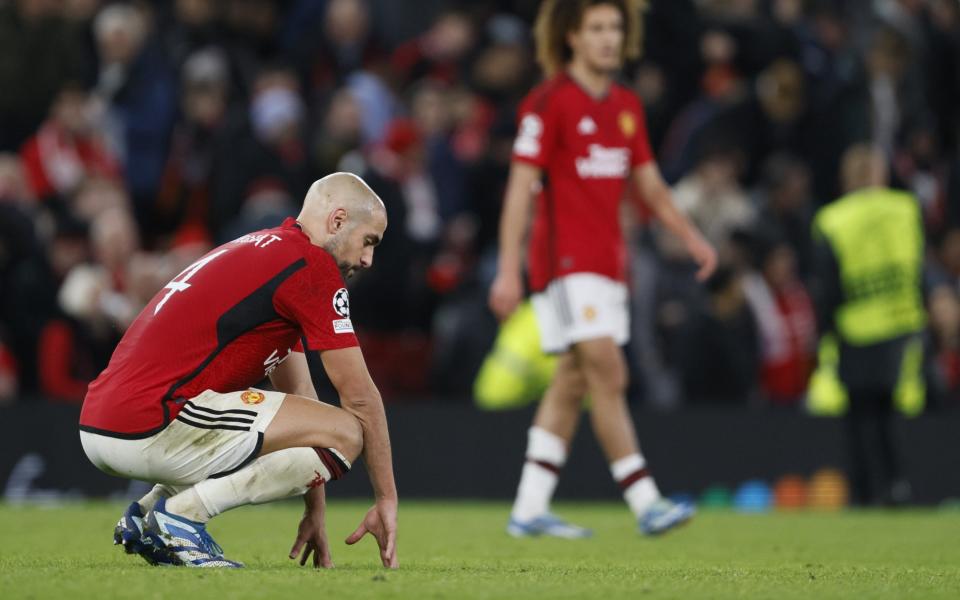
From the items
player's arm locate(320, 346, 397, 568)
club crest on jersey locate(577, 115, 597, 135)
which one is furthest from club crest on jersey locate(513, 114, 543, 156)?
player's arm locate(320, 346, 397, 568)

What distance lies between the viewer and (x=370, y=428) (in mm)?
5121

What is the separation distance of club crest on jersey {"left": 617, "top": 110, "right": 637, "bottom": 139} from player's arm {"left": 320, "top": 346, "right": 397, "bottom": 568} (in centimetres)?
321

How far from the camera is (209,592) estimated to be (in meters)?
4.40

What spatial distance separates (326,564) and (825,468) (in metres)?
6.16

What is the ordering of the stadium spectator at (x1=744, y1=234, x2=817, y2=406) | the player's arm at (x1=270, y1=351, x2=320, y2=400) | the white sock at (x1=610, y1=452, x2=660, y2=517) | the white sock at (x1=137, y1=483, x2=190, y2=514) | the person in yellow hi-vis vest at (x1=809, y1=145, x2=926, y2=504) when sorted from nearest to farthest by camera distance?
1. the white sock at (x1=137, y1=483, x2=190, y2=514)
2. the player's arm at (x1=270, y1=351, x2=320, y2=400)
3. the white sock at (x1=610, y1=452, x2=660, y2=517)
4. the person in yellow hi-vis vest at (x1=809, y1=145, x2=926, y2=504)
5. the stadium spectator at (x1=744, y1=234, x2=817, y2=406)

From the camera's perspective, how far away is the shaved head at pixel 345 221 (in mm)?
5215

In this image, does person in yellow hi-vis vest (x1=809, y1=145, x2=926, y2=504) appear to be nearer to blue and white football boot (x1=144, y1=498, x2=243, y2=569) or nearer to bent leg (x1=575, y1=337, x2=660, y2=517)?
bent leg (x1=575, y1=337, x2=660, y2=517)

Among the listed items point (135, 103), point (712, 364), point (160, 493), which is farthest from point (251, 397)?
point (135, 103)

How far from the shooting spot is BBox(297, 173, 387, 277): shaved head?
521cm

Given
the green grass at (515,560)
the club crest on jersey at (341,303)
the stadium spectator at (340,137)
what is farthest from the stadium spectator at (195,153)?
the club crest on jersey at (341,303)

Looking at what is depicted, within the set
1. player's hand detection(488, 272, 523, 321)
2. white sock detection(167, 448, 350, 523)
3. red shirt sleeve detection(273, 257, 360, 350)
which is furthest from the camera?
player's hand detection(488, 272, 523, 321)

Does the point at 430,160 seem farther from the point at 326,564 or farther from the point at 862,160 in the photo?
the point at 326,564

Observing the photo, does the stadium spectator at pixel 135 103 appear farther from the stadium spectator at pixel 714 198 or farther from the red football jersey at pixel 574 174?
the red football jersey at pixel 574 174

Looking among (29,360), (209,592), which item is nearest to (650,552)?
(209,592)
